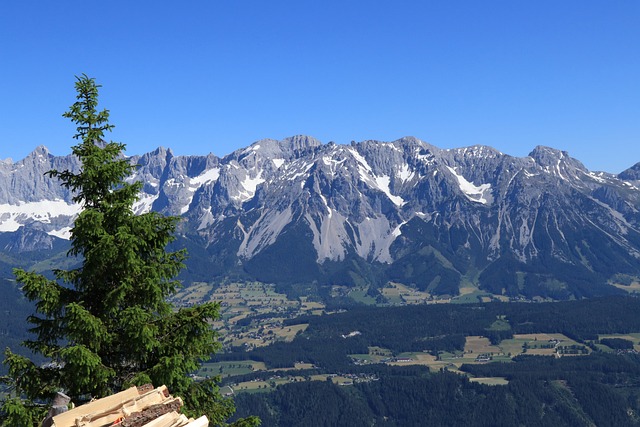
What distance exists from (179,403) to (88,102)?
12.0 metres

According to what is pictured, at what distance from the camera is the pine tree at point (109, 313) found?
2325cm

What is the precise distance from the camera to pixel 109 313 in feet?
80.4

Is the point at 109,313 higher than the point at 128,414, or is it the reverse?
→ the point at 109,313

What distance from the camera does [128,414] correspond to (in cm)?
1808

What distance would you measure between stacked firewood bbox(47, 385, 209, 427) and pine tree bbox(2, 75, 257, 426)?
12.8ft

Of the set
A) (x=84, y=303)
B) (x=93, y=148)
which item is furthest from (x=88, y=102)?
(x=84, y=303)

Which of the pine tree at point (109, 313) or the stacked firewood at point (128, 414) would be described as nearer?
the stacked firewood at point (128, 414)

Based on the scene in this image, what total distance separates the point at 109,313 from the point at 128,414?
696 cm

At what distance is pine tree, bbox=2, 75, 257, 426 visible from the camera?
23250mm

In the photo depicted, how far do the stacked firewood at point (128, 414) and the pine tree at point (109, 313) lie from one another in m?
3.89

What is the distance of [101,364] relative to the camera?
23516 millimetres

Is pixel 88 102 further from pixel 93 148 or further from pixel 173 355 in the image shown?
pixel 173 355

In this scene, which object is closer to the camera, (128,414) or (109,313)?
(128,414)

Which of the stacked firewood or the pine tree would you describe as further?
the pine tree
